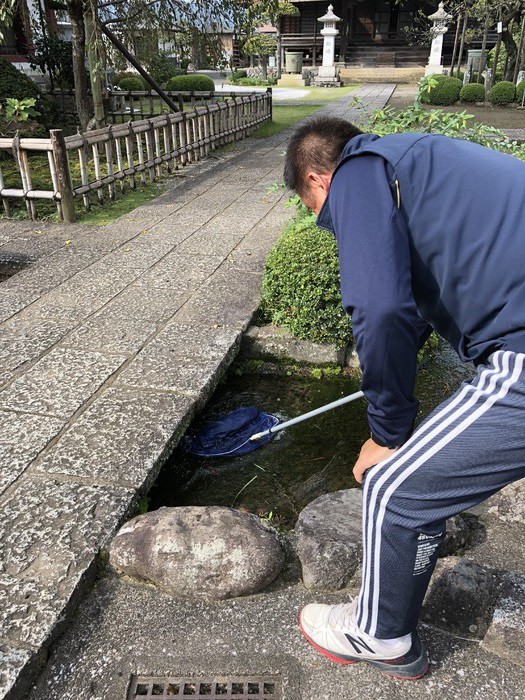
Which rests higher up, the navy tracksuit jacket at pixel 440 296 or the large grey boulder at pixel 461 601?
the navy tracksuit jacket at pixel 440 296

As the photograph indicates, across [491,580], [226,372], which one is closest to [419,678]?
[491,580]

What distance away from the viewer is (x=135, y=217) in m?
6.95

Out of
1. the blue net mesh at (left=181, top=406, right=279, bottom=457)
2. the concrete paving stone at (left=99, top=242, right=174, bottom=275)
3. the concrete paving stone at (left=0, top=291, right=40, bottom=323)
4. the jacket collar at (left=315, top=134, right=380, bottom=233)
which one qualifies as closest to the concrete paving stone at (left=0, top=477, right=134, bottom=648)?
the blue net mesh at (left=181, top=406, right=279, bottom=457)

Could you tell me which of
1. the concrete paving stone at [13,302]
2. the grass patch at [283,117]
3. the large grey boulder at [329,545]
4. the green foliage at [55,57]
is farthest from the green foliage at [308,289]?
the green foliage at [55,57]

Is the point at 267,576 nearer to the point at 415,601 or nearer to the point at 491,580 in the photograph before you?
the point at 415,601

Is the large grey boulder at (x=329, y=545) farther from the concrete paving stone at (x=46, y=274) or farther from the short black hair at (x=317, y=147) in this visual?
the concrete paving stone at (x=46, y=274)

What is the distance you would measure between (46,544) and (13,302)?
279 cm

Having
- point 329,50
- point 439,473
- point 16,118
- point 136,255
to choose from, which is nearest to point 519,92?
point 329,50

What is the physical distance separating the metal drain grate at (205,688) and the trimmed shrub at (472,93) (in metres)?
22.3

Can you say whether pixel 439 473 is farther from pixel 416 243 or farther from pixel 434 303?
pixel 416 243

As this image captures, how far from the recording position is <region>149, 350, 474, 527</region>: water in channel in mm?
2973

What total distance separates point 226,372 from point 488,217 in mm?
2790

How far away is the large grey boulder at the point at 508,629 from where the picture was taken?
191 centimetres

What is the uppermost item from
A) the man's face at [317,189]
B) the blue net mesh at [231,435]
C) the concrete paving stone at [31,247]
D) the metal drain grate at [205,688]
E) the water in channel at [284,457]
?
the man's face at [317,189]
